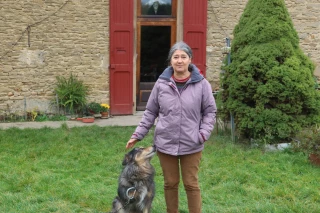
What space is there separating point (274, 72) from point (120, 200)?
156 inches

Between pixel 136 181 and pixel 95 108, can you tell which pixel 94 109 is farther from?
pixel 136 181

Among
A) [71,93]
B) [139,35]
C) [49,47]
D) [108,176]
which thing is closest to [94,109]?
[71,93]

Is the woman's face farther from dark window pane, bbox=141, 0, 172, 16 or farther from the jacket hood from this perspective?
dark window pane, bbox=141, 0, 172, 16

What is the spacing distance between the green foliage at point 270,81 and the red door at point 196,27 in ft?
8.68

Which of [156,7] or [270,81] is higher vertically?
[156,7]

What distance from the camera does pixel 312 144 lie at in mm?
6828

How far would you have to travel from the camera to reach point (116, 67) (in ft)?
33.9

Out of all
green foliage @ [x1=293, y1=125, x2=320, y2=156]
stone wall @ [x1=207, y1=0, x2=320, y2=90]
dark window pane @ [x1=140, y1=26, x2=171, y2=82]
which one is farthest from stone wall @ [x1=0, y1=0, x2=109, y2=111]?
green foliage @ [x1=293, y1=125, x2=320, y2=156]

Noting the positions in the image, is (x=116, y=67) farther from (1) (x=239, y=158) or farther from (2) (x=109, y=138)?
(1) (x=239, y=158)

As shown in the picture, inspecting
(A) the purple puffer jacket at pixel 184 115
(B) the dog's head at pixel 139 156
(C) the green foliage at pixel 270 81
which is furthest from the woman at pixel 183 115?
(C) the green foliage at pixel 270 81

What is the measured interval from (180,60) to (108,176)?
262 centimetres

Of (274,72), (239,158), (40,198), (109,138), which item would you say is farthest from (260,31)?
(40,198)

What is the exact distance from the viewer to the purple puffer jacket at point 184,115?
4.25 m

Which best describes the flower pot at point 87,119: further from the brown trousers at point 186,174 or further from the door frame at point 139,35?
the brown trousers at point 186,174
